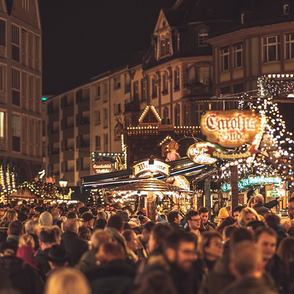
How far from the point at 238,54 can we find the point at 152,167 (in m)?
37.4

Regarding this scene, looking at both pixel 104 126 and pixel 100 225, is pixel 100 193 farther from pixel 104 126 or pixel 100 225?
pixel 104 126

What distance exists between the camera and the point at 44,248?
13672 millimetres

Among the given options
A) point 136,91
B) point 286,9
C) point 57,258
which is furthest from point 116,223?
point 136,91

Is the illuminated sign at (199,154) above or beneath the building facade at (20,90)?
beneath

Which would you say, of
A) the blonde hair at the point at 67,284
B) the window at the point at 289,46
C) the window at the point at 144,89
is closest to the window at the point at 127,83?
the window at the point at 144,89

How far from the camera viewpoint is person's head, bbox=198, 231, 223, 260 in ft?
37.5

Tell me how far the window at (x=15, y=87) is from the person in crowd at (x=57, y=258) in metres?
47.3

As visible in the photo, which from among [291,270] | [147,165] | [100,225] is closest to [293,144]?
[147,165]

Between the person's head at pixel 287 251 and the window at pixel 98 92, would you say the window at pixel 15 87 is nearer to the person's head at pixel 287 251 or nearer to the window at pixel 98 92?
the window at pixel 98 92

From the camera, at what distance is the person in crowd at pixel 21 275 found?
11906 mm

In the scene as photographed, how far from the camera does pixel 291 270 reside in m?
11.7

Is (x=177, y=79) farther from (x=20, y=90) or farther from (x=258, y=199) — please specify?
(x=258, y=199)

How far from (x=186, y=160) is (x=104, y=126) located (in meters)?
63.0

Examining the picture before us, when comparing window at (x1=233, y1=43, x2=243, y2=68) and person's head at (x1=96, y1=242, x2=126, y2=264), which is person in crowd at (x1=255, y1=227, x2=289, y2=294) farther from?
window at (x1=233, y1=43, x2=243, y2=68)
